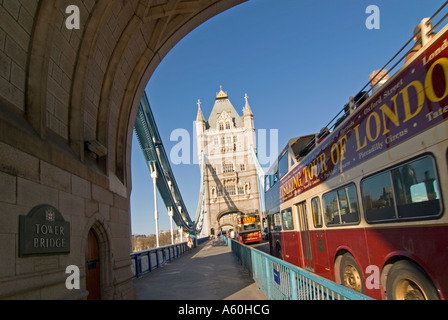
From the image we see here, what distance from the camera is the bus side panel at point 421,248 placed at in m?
3.79

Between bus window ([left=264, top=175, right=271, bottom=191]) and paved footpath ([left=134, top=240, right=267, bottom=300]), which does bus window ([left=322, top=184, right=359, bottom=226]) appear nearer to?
paved footpath ([left=134, top=240, right=267, bottom=300])

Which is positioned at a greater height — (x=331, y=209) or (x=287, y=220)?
(x=331, y=209)

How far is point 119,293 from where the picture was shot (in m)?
7.79

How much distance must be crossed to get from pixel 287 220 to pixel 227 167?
220 feet

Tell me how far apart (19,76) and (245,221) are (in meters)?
28.8

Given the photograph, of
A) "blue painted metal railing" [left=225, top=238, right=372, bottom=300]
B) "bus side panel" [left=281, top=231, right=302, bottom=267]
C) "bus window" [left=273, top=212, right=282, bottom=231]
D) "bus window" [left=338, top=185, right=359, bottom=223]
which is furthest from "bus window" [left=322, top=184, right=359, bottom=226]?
"bus window" [left=273, top=212, right=282, bottom=231]

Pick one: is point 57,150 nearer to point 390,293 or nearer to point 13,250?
point 13,250

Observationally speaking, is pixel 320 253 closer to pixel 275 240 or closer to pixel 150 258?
pixel 275 240

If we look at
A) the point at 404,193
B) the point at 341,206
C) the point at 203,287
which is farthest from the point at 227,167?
the point at 404,193

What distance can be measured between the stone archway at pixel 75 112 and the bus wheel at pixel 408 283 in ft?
16.6

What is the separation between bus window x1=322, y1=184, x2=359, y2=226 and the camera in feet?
20.1

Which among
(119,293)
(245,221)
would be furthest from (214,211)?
(119,293)

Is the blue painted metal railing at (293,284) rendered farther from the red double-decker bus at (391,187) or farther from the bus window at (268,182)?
the bus window at (268,182)

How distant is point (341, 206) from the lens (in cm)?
669
